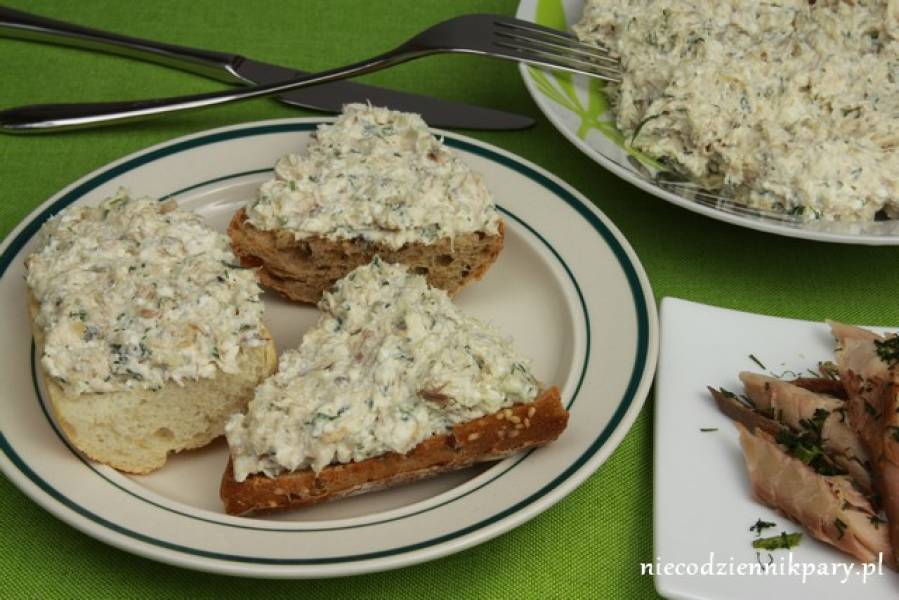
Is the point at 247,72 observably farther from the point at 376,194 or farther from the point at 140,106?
the point at 376,194

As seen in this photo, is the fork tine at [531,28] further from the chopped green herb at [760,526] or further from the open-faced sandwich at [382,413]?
the chopped green herb at [760,526]

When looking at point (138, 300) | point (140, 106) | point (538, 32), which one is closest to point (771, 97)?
point (538, 32)

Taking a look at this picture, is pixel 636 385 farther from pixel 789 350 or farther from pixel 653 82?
pixel 653 82

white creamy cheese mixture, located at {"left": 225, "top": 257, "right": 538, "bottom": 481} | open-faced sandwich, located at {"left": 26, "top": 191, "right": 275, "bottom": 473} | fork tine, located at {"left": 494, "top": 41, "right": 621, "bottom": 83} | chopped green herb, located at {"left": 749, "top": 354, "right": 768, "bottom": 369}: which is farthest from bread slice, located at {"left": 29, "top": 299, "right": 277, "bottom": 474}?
fork tine, located at {"left": 494, "top": 41, "right": 621, "bottom": 83}

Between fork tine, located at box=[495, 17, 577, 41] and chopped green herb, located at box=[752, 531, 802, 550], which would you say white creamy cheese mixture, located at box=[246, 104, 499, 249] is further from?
chopped green herb, located at box=[752, 531, 802, 550]

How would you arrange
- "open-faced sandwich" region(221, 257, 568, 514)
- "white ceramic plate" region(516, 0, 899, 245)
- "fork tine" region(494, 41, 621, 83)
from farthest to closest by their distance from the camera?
"fork tine" region(494, 41, 621, 83), "white ceramic plate" region(516, 0, 899, 245), "open-faced sandwich" region(221, 257, 568, 514)

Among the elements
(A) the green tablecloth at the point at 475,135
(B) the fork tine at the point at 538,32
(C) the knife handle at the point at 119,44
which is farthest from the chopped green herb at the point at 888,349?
(C) the knife handle at the point at 119,44
